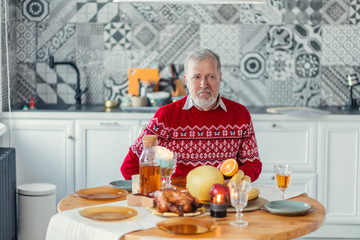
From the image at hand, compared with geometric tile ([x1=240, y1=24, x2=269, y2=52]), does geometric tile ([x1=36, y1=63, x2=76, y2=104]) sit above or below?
below

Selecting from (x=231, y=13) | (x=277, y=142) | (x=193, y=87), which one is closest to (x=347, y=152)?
(x=277, y=142)

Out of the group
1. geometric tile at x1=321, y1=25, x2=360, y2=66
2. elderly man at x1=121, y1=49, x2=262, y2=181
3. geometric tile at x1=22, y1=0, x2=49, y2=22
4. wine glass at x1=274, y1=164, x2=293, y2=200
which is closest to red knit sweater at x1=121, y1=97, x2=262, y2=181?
elderly man at x1=121, y1=49, x2=262, y2=181

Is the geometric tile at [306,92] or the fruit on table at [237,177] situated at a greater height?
the geometric tile at [306,92]

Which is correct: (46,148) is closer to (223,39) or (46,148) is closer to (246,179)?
(223,39)

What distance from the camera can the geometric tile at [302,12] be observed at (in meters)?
4.94

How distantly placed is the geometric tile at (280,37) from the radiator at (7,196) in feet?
7.44

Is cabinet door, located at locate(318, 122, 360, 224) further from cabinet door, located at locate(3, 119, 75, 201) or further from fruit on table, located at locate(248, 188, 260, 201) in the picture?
fruit on table, located at locate(248, 188, 260, 201)

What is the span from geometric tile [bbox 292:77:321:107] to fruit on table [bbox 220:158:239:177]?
2723 millimetres

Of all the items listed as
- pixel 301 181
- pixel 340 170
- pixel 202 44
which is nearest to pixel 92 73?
pixel 202 44

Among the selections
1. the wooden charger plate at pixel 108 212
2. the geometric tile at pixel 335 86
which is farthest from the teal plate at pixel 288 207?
the geometric tile at pixel 335 86

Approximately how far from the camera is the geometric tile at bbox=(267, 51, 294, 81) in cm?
499

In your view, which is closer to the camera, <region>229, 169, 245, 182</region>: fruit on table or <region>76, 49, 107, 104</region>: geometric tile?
<region>229, 169, 245, 182</region>: fruit on table

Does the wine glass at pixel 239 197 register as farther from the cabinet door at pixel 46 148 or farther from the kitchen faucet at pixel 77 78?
the kitchen faucet at pixel 77 78

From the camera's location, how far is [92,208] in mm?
2186
